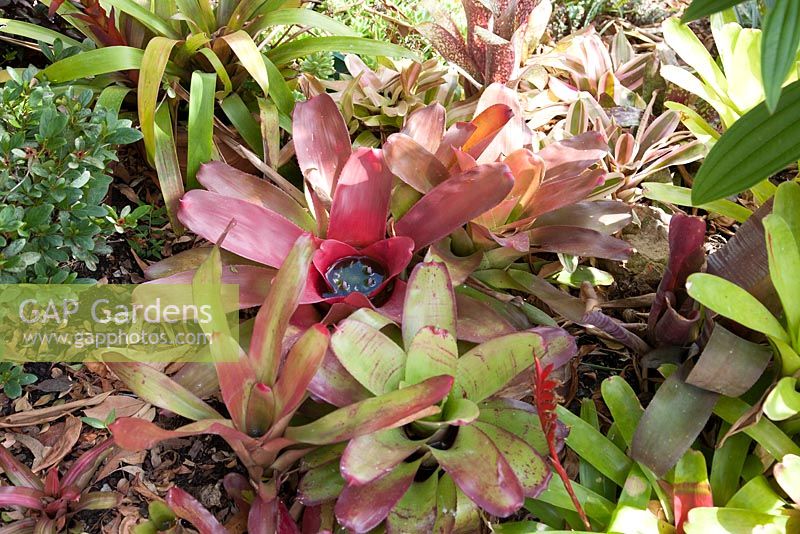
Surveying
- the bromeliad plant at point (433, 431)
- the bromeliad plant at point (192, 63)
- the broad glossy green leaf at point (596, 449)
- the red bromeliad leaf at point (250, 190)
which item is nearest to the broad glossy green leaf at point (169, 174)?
the bromeliad plant at point (192, 63)

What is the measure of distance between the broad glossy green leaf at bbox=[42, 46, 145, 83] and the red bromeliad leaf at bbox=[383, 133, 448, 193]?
0.66 m

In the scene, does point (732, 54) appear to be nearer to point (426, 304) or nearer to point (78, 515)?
point (426, 304)

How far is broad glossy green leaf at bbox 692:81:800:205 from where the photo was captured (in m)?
1.14

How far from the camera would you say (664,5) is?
2656 mm

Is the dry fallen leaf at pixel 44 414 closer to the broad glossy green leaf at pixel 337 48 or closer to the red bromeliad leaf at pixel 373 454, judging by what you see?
the red bromeliad leaf at pixel 373 454

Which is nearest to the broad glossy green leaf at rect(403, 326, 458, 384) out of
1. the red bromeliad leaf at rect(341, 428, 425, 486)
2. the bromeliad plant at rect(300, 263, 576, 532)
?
the bromeliad plant at rect(300, 263, 576, 532)

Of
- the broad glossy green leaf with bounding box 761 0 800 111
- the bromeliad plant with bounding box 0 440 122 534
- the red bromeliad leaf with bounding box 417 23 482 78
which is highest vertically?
the broad glossy green leaf with bounding box 761 0 800 111

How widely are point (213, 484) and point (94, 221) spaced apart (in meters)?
0.67

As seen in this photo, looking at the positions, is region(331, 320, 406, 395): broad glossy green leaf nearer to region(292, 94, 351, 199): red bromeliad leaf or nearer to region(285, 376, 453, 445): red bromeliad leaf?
region(285, 376, 453, 445): red bromeliad leaf

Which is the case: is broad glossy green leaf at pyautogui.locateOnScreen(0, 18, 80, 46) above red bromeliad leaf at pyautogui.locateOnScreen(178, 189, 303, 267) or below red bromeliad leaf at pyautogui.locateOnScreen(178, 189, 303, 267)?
above

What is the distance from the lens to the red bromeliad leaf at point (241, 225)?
150 cm

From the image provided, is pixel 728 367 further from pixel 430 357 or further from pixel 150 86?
pixel 150 86

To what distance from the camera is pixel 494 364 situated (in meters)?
1.33

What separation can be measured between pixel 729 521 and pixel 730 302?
0.43 m
